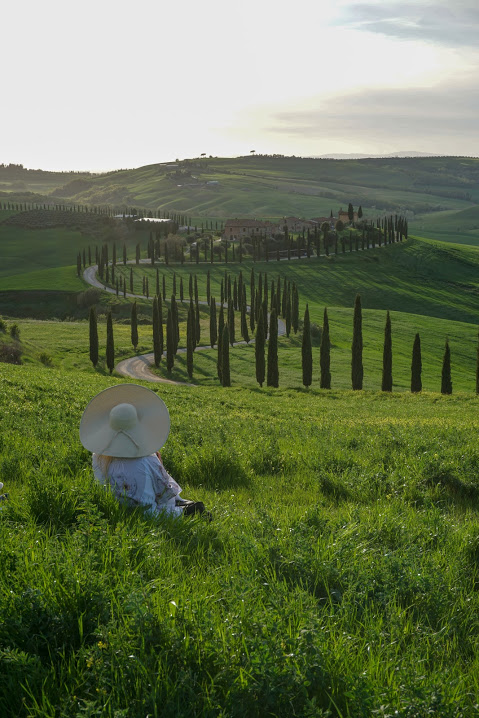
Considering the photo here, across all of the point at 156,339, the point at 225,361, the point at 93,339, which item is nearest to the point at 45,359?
the point at 93,339

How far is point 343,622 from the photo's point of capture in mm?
4766

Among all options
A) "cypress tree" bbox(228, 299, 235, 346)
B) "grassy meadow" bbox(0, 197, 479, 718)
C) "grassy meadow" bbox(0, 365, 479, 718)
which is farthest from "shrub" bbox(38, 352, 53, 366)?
"grassy meadow" bbox(0, 365, 479, 718)

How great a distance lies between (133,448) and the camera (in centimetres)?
783

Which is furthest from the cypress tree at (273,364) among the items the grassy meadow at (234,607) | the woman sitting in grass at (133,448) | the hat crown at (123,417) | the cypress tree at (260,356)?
the hat crown at (123,417)

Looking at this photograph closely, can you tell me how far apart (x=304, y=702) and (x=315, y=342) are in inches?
→ 3898

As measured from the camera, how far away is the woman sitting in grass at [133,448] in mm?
7742

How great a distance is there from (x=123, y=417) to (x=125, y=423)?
0.09 m

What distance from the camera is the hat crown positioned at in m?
7.77

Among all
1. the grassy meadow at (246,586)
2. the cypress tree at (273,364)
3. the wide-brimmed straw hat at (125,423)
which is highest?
the wide-brimmed straw hat at (125,423)

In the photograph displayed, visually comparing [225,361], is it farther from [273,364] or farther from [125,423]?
[125,423]

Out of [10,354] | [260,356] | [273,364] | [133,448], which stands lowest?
[273,364]

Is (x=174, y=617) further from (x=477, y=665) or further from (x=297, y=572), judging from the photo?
(x=477, y=665)

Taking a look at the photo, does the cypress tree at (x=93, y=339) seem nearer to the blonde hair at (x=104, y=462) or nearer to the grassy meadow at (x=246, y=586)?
the grassy meadow at (x=246, y=586)

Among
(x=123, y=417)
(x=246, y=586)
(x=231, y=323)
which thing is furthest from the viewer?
(x=231, y=323)
